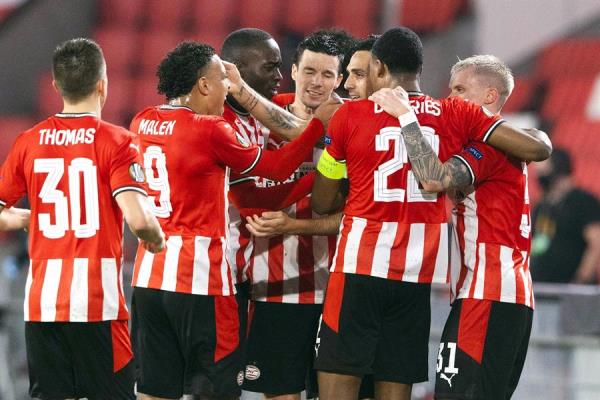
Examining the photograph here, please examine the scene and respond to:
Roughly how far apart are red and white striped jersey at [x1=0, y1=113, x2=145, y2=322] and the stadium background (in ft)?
15.6

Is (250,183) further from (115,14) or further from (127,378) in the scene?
(115,14)

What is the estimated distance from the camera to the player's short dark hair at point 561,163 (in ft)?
28.5

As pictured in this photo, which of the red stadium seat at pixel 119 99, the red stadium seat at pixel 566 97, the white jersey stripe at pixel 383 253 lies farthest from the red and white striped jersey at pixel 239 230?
the red stadium seat at pixel 119 99

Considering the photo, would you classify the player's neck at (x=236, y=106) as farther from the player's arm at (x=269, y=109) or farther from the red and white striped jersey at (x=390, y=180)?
the red and white striped jersey at (x=390, y=180)

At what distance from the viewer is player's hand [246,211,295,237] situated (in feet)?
14.9

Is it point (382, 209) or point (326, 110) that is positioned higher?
point (326, 110)

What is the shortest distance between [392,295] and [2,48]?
384 inches

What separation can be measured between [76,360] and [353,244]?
1233mm

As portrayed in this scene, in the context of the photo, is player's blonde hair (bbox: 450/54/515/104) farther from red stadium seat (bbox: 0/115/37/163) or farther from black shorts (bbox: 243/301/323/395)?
red stadium seat (bbox: 0/115/37/163)

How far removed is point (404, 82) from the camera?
4305 millimetres

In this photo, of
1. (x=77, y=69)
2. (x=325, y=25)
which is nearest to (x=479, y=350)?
(x=77, y=69)

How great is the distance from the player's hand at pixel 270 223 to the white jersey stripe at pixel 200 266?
12.8 inches

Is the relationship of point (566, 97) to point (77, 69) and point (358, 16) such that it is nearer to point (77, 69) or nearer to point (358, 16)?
point (358, 16)

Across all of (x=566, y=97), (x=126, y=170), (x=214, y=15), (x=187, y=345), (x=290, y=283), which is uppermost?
(x=214, y=15)
